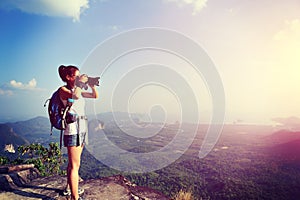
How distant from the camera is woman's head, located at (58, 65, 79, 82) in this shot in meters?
3.62

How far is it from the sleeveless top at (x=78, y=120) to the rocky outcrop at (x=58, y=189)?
1.41 metres

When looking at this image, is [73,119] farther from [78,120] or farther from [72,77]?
[72,77]

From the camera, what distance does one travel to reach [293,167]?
100562 mm

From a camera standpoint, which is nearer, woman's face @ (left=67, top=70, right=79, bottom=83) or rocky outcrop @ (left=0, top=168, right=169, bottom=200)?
woman's face @ (left=67, top=70, right=79, bottom=83)

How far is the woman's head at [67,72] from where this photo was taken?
362 cm

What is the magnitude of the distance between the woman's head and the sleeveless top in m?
0.38

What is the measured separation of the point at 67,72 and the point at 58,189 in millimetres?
2441

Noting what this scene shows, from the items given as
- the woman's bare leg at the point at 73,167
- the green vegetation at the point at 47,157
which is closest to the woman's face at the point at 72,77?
the woman's bare leg at the point at 73,167

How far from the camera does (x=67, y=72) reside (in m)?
3.63

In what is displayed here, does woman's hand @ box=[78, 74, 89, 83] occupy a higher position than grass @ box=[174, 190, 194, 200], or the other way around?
woman's hand @ box=[78, 74, 89, 83]

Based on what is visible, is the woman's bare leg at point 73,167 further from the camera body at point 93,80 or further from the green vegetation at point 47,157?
the green vegetation at point 47,157

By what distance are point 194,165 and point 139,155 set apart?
43787 millimetres

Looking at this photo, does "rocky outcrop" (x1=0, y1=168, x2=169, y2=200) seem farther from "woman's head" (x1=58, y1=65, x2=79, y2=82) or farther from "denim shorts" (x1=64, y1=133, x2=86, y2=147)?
"woman's head" (x1=58, y1=65, x2=79, y2=82)

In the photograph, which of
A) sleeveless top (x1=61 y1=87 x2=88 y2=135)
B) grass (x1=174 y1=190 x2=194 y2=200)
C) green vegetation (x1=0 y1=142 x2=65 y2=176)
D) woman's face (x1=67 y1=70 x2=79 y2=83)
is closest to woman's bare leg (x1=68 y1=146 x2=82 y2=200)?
sleeveless top (x1=61 y1=87 x2=88 y2=135)
